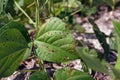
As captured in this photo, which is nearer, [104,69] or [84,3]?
[104,69]

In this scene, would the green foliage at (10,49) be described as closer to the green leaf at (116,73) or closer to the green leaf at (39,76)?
the green leaf at (39,76)

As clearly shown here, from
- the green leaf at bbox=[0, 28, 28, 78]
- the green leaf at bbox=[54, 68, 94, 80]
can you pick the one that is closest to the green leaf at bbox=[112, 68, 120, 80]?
the green leaf at bbox=[54, 68, 94, 80]

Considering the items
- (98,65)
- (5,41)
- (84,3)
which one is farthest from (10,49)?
(84,3)

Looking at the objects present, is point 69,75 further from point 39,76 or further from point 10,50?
point 10,50

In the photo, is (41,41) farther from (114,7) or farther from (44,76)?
(114,7)

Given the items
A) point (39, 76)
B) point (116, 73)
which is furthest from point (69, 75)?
point (116, 73)

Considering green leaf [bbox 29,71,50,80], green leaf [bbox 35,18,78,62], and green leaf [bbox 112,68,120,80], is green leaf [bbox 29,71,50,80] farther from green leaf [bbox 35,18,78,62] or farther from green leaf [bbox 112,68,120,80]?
green leaf [bbox 112,68,120,80]

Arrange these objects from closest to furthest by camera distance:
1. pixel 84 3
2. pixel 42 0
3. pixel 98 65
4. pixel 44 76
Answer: pixel 98 65 → pixel 44 76 → pixel 42 0 → pixel 84 3
